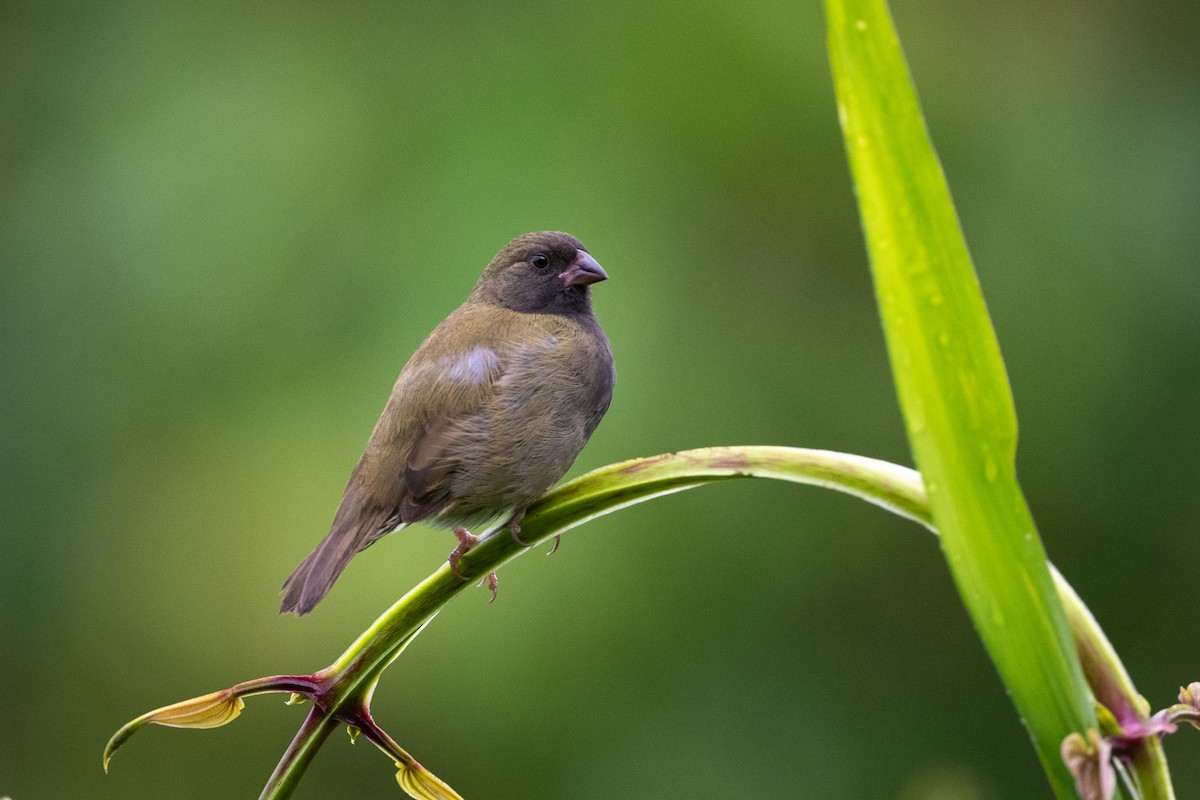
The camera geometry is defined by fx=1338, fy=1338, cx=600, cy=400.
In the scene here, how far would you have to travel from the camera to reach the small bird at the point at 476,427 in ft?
7.92

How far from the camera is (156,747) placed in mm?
4926

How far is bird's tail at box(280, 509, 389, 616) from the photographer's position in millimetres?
1975

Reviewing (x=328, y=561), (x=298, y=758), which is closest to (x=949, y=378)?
(x=298, y=758)

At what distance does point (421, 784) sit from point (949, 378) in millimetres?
675

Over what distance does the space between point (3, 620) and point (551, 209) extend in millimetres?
2568

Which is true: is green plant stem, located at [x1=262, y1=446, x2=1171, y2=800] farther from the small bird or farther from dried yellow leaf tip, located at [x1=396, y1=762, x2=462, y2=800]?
the small bird

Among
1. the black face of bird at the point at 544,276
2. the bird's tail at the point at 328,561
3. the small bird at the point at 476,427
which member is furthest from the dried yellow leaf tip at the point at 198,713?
the black face of bird at the point at 544,276

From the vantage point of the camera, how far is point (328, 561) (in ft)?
7.01

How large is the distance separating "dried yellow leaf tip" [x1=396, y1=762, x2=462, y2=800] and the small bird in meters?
0.98

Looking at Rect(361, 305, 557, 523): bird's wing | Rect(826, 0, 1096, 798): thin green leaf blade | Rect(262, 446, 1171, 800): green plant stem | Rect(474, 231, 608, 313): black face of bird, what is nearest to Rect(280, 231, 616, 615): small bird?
Rect(361, 305, 557, 523): bird's wing

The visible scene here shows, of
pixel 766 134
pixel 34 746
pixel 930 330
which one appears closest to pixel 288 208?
pixel 766 134

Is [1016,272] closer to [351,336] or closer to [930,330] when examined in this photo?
[351,336]

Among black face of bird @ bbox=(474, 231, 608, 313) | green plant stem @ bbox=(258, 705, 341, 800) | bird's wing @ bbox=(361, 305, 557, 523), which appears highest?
black face of bird @ bbox=(474, 231, 608, 313)

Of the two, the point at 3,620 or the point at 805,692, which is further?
the point at 3,620
